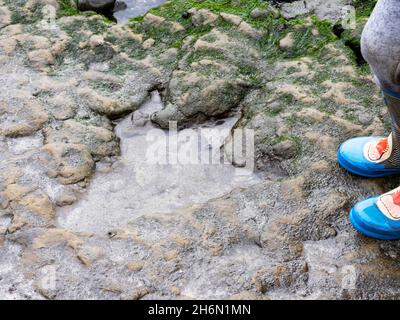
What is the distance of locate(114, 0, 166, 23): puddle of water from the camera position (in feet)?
11.4

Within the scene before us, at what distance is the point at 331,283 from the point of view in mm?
2023

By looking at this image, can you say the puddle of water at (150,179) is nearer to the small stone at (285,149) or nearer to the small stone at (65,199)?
the small stone at (65,199)

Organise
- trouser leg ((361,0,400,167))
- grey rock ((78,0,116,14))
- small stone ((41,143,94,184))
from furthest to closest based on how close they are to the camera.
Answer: grey rock ((78,0,116,14)), small stone ((41,143,94,184)), trouser leg ((361,0,400,167))

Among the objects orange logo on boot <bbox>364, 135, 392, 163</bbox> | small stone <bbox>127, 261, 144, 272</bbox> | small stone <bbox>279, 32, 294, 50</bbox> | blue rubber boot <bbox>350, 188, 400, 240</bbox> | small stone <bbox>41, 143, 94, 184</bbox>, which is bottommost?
small stone <bbox>127, 261, 144, 272</bbox>

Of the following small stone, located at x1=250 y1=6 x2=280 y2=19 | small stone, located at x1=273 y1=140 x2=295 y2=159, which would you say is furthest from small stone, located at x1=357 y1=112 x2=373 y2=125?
small stone, located at x1=250 y1=6 x2=280 y2=19

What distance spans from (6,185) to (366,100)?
5.91ft

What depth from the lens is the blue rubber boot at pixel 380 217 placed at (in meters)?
2.12

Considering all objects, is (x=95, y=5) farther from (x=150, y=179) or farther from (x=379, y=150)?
(x=379, y=150)

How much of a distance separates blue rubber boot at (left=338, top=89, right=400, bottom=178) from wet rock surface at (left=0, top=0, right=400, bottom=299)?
0.06 meters

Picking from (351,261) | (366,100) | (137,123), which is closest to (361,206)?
(351,261)

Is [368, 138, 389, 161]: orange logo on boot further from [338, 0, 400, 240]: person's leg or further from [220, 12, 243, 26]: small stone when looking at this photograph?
[220, 12, 243, 26]: small stone

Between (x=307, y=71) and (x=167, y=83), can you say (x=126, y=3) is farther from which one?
(x=307, y=71)

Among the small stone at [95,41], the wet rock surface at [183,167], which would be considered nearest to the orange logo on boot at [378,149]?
the wet rock surface at [183,167]

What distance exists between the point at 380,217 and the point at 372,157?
0.33 meters
